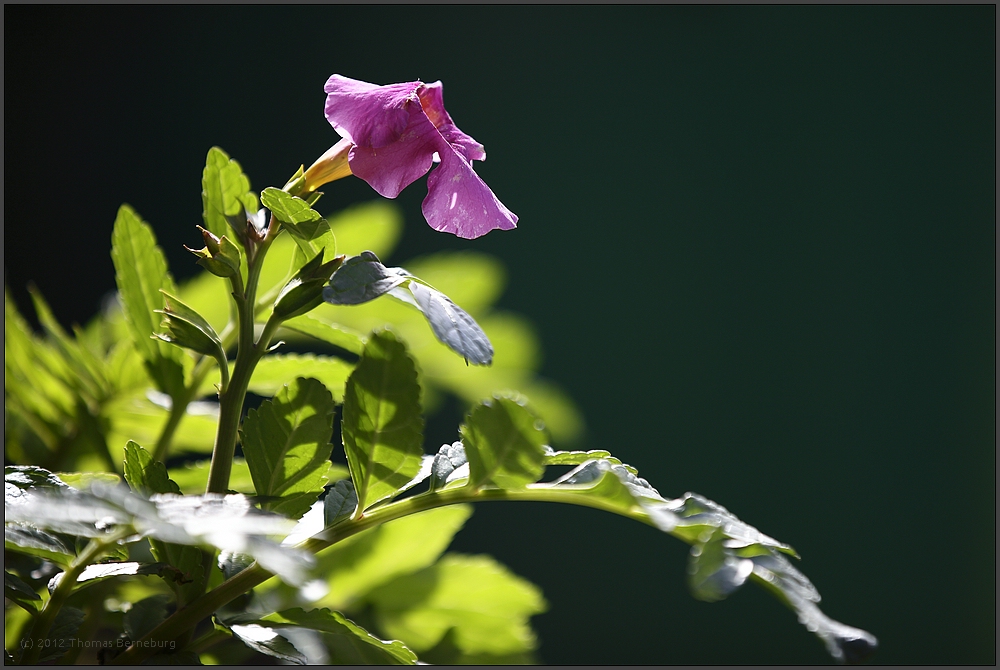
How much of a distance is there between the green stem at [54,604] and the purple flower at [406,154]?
196mm

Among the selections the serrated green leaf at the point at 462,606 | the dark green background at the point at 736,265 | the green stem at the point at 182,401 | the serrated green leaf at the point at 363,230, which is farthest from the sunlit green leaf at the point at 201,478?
the dark green background at the point at 736,265

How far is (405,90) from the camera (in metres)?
0.34

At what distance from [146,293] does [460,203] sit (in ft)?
0.63

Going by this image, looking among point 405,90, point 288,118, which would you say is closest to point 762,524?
point 288,118

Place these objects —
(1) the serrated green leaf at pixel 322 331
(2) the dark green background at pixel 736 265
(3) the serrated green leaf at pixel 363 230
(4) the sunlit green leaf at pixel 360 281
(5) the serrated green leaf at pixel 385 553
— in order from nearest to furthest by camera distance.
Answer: (4) the sunlit green leaf at pixel 360 281 < (1) the serrated green leaf at pixel 322 331 < (5) the serrated green leaf at pixel 385 553 < (3) the serrated green leaf at pixel 363 230 < (2) the dark green background at pixel 736 265

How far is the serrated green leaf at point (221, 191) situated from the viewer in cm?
→ 38

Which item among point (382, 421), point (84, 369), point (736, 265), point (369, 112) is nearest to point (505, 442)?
point (382, 421)

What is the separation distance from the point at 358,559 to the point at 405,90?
301 millimetres

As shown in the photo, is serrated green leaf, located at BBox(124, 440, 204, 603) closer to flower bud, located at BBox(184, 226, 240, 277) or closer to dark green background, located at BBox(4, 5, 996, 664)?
flower bud, located at BBox(184, 226, 240, 277)

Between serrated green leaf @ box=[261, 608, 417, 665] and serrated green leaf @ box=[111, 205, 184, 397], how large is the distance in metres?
0.17

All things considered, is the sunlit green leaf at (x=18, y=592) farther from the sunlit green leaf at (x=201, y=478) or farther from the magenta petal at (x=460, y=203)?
the magenta petal at (x=460, y=203)

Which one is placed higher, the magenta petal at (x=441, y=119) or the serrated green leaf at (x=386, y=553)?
the magenta petal at (x=441, y=119)

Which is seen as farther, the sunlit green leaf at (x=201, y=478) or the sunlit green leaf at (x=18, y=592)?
the sunlit green leaf at (x=201, y=478)

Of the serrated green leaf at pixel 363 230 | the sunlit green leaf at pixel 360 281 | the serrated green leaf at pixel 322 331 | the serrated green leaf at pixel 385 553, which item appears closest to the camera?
the sunlit green leaf at pixel 360 281
